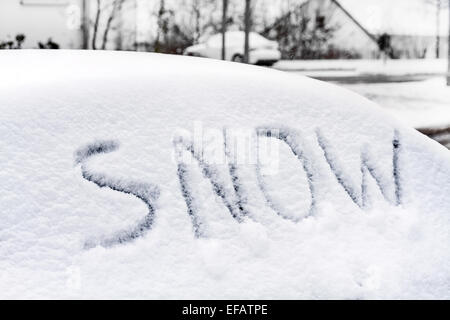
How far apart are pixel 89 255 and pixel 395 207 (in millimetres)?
741

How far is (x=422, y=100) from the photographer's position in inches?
639

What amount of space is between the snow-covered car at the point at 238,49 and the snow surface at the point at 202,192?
25094 millimetres

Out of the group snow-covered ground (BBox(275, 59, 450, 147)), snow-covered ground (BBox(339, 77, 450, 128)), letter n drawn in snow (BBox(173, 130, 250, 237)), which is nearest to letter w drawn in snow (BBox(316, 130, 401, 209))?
letter n drawn in snow (BBox(173, 130, 250, 237))

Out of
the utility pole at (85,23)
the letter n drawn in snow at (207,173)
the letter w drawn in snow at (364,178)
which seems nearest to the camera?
the letter n drawn in snow at (207,173)

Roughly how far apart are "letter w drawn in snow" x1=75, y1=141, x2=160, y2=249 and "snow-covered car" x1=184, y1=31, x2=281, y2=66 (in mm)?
25297

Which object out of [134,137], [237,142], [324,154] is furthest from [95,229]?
[324,154]

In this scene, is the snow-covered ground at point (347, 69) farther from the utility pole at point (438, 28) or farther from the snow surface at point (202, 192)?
the snow surface at point (202, 192)

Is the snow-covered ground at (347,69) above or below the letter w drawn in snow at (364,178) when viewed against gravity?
above

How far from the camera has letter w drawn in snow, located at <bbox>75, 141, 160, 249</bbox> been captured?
5.19 ft

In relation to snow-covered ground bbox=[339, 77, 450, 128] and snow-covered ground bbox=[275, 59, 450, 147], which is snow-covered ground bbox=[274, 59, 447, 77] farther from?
snow-covered ground bbox=[339, 77, 450, 128]

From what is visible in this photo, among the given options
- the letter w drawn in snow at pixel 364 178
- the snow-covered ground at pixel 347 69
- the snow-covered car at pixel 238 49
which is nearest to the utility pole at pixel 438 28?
the snow-covered ground at pixel 347 69

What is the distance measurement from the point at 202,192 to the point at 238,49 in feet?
84.9

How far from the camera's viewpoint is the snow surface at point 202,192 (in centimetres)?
154

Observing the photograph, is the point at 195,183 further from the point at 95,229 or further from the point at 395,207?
the point at 395,207
